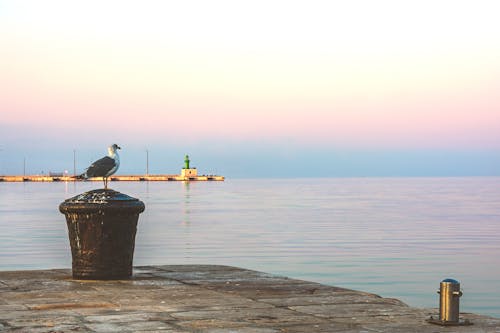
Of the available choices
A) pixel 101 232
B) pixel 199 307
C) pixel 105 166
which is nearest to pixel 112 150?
pixel 105 166

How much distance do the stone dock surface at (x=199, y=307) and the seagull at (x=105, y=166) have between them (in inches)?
62.7

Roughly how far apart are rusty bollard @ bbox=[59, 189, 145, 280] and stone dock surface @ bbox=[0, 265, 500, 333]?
24cm

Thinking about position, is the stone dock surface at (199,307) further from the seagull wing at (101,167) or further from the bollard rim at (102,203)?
the seagull wing at (101,167)

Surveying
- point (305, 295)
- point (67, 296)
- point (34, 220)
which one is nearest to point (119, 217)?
point (67, 296)

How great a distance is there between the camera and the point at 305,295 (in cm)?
1093

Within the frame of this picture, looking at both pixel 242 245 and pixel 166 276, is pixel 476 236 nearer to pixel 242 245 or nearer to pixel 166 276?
Result: pixel 242 245

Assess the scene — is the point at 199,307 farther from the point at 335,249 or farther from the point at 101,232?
the point at 335,249

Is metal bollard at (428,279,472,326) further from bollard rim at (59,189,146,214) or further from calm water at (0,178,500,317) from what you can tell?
calm water at (0,178,500,317)

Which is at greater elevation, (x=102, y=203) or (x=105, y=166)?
(x=105, y=166)

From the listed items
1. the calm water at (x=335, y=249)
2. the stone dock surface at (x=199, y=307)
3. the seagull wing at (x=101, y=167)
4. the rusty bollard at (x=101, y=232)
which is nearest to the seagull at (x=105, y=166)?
the seagull wing at (x=101, y=167)

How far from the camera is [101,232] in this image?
1225 cm

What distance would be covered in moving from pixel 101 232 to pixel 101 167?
1319 mm

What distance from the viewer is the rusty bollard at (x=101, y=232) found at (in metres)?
12.2

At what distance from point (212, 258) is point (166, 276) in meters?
17.3
